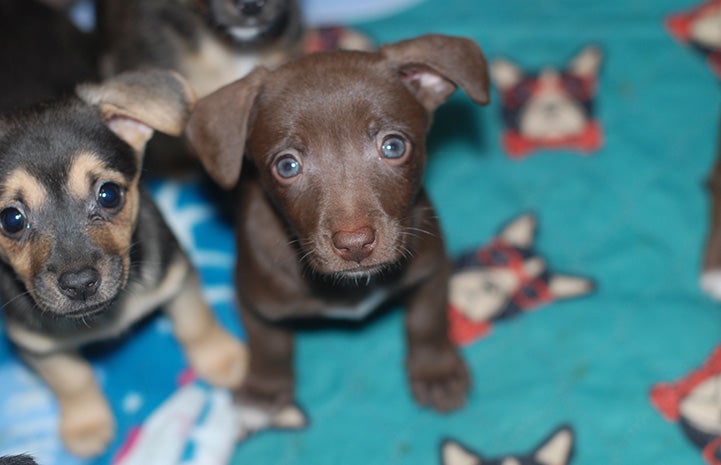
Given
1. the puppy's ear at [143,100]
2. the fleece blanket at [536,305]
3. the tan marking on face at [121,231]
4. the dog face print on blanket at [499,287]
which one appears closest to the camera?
the tan marking on face at [121,231]

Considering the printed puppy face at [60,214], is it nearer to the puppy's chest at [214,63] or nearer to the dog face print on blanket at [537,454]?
the puppy's chest at [214,63]

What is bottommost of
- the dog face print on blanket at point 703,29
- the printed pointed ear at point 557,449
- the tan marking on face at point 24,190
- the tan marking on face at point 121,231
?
the printed pointed ear at point 557,449

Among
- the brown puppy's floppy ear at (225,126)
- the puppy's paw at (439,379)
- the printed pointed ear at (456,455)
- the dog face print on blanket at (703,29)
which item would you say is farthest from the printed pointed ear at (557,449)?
the dog face print on blanket at (703,29)

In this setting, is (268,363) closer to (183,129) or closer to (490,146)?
(183,129)

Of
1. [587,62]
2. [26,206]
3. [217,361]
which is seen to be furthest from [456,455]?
[587,62]

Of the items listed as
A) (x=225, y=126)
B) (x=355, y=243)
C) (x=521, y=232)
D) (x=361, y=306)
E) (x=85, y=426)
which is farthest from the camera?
(x=521, y=232)

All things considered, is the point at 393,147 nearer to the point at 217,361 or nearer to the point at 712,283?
the point at 217,361

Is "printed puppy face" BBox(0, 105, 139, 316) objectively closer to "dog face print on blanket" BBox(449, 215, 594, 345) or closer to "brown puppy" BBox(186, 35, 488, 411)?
"brown puppy" BBox(186, 35, 488, 411)
